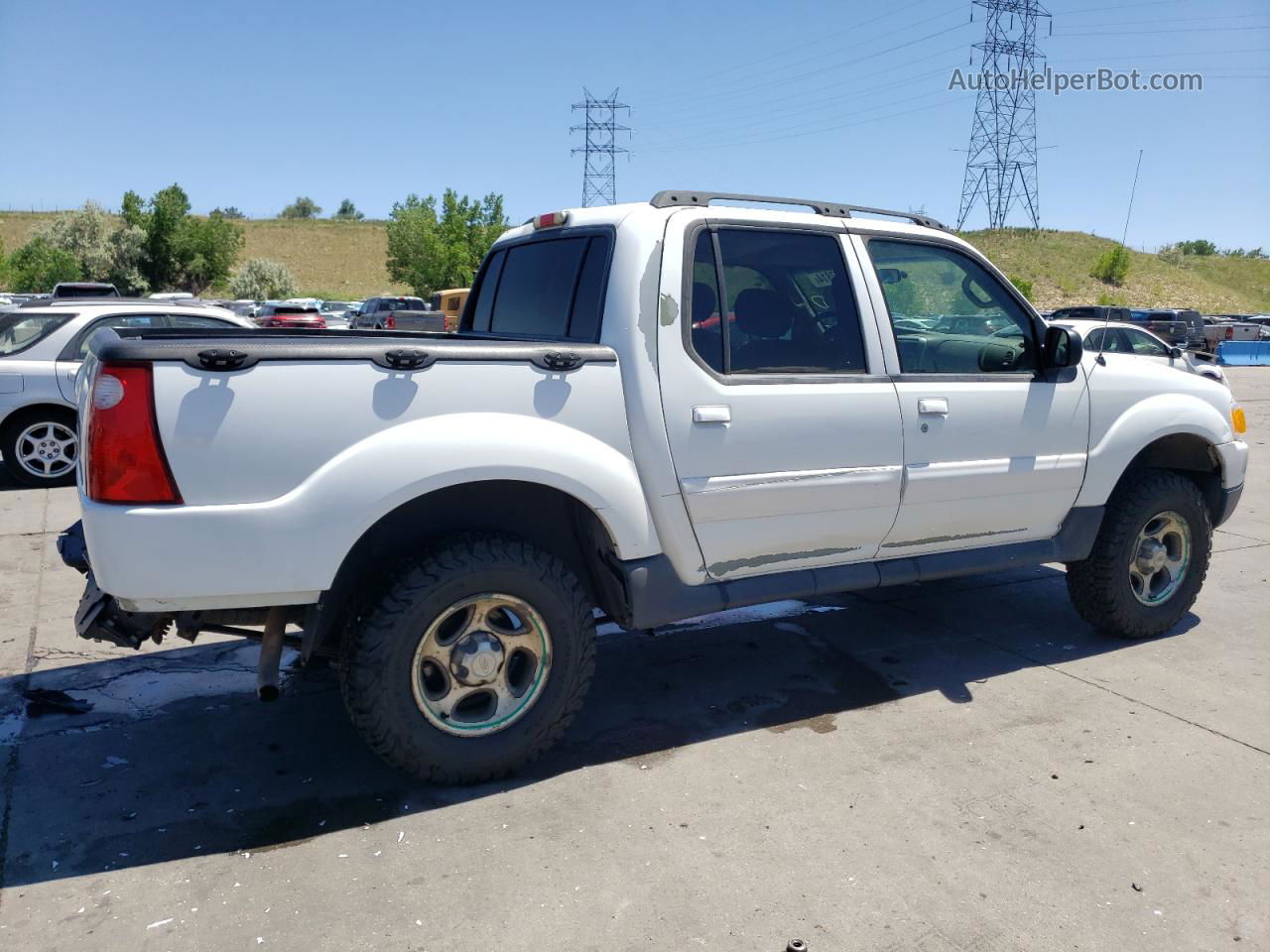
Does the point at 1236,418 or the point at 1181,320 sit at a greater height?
the point at 1181,320

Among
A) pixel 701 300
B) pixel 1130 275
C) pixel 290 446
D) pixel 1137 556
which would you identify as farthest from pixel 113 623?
pixel 1130 275

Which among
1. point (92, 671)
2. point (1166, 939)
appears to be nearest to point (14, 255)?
point (92, 671)

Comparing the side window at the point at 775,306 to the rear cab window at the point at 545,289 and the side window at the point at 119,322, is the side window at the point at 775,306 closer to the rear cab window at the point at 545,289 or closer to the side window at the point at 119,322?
the rear cab window at the point at 545,289

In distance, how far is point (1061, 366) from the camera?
4.45 m

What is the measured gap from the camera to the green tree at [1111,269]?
73.7 m

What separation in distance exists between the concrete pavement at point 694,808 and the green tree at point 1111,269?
3065 inches

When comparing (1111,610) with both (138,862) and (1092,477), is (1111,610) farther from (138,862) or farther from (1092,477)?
(138,862)

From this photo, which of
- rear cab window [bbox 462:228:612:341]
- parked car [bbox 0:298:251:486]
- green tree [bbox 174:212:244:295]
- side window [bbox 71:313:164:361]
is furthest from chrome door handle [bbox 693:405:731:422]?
green tree [bbox 174:212:244:295]

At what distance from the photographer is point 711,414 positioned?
11.7 feet

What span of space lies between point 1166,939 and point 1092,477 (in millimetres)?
2412

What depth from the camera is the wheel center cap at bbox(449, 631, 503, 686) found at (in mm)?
3354

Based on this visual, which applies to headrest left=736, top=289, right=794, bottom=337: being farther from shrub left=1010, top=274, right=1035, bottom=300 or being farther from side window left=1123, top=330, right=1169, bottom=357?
shrub left=1010, top=274, right=1035, bottom=300

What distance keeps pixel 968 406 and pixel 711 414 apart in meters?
1.31

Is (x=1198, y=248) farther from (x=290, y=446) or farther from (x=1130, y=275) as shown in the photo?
(x=290, y=446)
